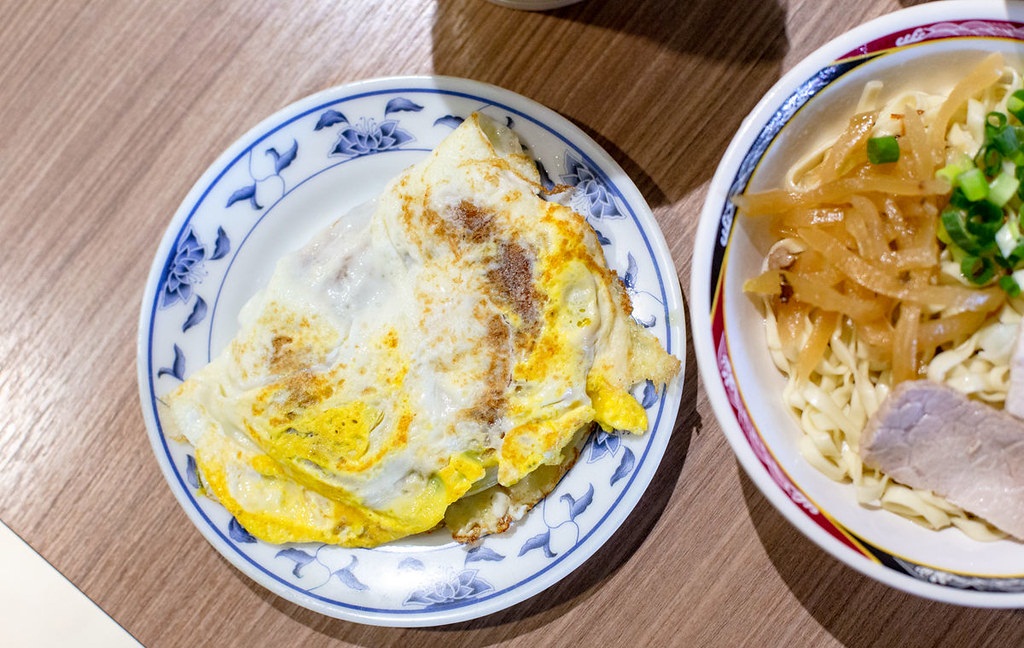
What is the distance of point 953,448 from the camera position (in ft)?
4.84

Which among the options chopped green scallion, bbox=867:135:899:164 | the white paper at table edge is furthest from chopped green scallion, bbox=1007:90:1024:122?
the white paper at table edge

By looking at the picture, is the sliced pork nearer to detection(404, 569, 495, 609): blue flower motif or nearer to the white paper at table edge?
detection(404, 569, 495, 609): blue flower motif

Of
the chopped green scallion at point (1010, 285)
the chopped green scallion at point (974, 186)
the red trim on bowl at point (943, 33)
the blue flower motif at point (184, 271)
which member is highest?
the blue flower motif at point (184, 271)

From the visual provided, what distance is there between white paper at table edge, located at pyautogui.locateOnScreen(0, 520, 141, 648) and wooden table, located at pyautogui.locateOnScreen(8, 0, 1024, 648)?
0.12ft

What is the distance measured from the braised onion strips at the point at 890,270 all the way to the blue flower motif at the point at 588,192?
40 centimetres

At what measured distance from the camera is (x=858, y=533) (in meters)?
1.41

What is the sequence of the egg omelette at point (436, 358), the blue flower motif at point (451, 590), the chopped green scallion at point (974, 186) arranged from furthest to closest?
1. the blue flower motif at point (451, 590)
2. the egg omelette at point (436, 358)
3. the chopped green scallion at point (974, 186)

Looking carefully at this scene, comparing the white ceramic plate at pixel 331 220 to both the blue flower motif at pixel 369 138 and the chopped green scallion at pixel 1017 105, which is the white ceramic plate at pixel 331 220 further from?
the chopped green scallion at pixel 1017 105

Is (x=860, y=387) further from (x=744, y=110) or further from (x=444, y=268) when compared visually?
(x=444, y=268)

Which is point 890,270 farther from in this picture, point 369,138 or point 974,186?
point 369,138

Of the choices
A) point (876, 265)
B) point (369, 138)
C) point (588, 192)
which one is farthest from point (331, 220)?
point (876, 265)

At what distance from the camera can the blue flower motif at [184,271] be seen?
5.94 feet

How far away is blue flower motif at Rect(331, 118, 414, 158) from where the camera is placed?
70.6 inches

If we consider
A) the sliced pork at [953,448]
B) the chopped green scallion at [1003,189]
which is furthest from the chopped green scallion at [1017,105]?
the sliced pork at [953,448]
